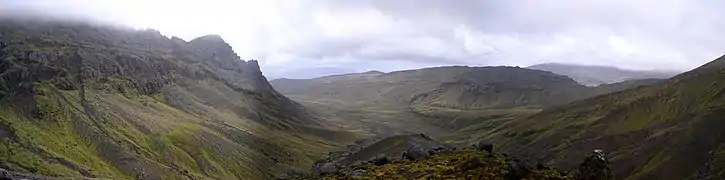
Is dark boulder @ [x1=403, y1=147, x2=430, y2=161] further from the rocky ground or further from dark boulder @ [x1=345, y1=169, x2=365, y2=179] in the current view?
dark boulder @ [x1=345, y1=169, x2=365, y2=179]

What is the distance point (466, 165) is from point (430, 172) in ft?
15.9

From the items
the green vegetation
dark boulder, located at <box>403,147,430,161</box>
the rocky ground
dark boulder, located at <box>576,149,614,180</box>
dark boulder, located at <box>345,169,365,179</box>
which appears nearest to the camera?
dark boulder, located at <box>576,149,614,180</box>

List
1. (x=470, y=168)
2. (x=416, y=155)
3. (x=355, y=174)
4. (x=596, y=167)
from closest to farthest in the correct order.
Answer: (x=596, y=167), (x=470, y=168), (x=355, y=174), (x=416, y=155)

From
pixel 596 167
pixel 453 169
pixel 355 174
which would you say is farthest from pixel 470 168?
pixel 596 167

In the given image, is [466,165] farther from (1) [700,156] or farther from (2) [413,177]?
(1) [700,156]

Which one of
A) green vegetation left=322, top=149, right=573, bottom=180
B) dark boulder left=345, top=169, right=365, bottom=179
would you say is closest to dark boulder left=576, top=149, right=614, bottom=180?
green vegetation left=322, top=149, right=573, bottom=180

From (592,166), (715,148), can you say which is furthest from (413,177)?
(715,148)

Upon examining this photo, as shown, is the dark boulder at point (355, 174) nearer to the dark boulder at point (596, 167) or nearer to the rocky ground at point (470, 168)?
the rocky ground at point (470, 168)

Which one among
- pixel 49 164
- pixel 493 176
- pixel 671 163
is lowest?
pixel 49 164

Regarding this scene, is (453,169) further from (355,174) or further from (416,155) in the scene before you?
(416,155)

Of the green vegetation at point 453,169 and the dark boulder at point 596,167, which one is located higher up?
the dark boulder at point 596,167

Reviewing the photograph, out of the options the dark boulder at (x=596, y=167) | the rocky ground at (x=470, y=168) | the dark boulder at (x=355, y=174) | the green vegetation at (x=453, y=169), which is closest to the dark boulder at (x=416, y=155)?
the rocky ground at (x=470, y=168)

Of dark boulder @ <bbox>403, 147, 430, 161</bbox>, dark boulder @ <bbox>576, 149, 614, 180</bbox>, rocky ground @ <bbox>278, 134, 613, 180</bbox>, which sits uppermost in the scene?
dark boulder @ <bbox>576, 149, 614, 180</bbox>

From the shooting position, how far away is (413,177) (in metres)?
73.8
